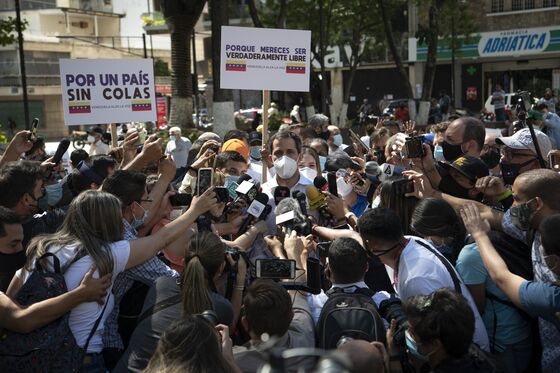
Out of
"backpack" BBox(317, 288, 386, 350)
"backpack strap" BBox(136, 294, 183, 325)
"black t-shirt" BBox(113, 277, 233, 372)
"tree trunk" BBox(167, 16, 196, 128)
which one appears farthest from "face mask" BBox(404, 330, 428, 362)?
"tree trunk" BBox(167, 16, 196, 128)

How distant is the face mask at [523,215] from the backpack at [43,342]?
7.65ft

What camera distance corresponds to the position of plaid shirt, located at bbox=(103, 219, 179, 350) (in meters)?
3.55

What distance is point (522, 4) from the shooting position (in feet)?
118

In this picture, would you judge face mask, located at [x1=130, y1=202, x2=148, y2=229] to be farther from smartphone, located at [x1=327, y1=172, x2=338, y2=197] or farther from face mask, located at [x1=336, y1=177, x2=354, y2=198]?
face mask, located at [x1=336, y1=177, x2=354, y2=198]

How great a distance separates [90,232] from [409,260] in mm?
1667

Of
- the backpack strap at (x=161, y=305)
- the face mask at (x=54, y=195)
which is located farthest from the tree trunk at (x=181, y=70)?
the backpack strap at (x=161, y=305)

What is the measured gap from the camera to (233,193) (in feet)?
15.9

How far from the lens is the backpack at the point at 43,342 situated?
3.17 metres

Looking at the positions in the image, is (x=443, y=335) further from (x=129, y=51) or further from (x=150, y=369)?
(x=129, y=51)

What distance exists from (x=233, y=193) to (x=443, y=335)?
92.6 inches

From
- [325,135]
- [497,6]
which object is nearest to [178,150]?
[325,135]

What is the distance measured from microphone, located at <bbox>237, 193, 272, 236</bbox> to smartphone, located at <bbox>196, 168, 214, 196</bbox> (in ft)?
1.25

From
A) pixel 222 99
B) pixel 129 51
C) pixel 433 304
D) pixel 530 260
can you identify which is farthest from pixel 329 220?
pixel 129 51

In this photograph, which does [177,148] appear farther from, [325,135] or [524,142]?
[524,142]
